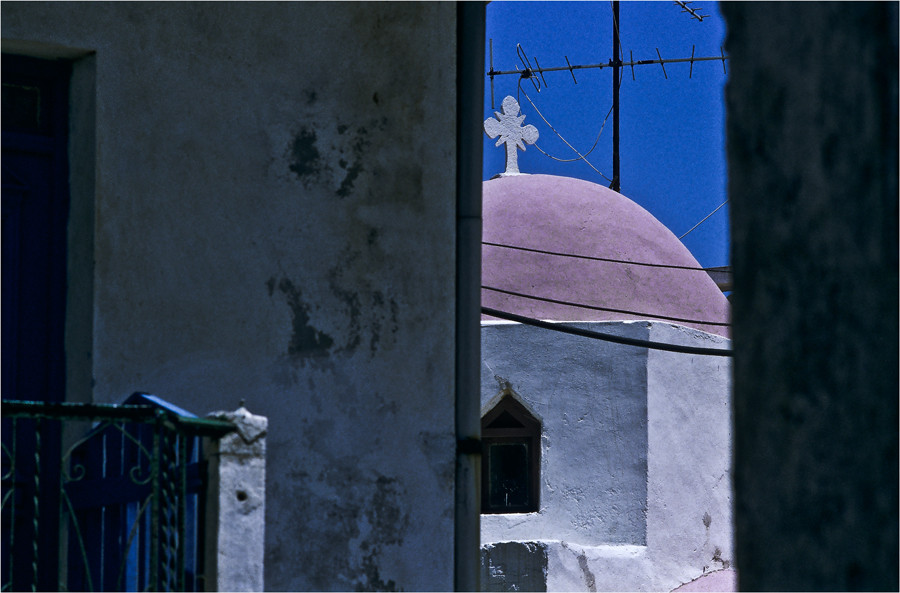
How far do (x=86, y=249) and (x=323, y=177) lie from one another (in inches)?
39.3

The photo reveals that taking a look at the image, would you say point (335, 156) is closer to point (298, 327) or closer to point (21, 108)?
point (298, 327)

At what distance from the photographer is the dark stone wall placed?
1551 mm

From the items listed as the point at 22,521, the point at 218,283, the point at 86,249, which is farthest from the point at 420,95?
the point at 22,521

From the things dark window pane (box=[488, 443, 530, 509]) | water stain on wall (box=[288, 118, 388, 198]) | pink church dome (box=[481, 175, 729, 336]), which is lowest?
dark window pane (box=[488, 443, 530, 509])

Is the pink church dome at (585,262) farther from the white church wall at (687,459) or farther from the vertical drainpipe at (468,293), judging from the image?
the vertical drainpipe at (468,293)

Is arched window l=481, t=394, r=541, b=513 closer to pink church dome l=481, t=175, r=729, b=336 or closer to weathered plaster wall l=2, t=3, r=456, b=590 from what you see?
pink church dome l=481, t=175, r=729, b=336

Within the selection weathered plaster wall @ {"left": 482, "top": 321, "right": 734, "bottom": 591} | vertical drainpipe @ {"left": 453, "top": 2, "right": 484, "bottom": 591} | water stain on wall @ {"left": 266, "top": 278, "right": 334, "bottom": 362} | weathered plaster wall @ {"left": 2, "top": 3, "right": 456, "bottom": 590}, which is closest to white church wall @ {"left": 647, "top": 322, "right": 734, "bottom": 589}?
weathered plaster wall @ {"left": 482, "top": 321, "right": 734, "bottom": 591}

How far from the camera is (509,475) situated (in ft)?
41.1

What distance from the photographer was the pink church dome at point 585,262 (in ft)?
43.1

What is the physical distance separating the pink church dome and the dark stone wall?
37.1 feet

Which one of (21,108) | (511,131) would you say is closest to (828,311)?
(21,108)

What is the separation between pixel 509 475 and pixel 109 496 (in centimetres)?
924

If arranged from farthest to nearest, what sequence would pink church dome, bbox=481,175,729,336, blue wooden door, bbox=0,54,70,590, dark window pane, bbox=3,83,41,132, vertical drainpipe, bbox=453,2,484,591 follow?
pink church dome, bbox=481,175,729,336
vertical drainpipe, bbox=453,2,484,591
dark window pane, bbox=3,83,41,132
blue wooden door, bbox=0,54,70,590

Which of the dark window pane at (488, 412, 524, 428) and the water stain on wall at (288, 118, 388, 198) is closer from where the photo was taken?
the water stain on wall at (288, 118, 388, 198)
